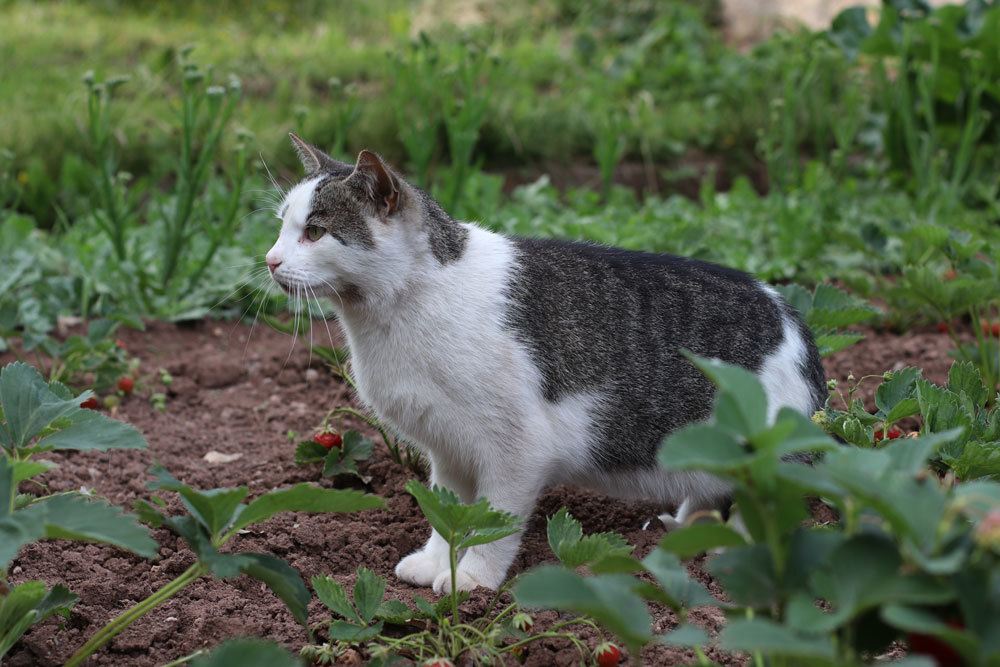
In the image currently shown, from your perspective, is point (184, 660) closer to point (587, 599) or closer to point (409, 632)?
point (409, 632)

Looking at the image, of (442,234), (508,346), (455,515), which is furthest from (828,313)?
(455,515)

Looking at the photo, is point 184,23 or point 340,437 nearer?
point 340,437

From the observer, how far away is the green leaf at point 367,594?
2066 mm

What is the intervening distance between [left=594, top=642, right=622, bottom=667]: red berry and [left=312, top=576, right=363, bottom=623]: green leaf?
0.44m

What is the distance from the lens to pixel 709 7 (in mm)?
8312

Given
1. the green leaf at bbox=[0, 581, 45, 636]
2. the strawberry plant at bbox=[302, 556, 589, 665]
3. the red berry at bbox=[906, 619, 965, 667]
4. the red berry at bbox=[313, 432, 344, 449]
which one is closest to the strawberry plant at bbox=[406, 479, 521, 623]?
the strawberry plant at bbox=[302, 556, 589, 665]

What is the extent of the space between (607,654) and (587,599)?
68 centimetres

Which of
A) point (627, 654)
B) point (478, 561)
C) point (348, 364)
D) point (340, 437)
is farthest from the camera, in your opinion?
point (348, 364)

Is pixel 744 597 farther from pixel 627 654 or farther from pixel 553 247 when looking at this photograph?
pixel 553 247

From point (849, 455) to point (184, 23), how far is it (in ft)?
25.9

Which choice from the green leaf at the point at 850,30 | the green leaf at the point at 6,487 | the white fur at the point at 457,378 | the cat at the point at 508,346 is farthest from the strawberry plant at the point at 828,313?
the green leaf at the point at 850,30

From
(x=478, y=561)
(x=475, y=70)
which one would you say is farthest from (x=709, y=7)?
(x=478, y=561)

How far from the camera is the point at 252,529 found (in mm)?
2688

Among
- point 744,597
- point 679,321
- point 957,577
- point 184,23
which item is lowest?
point 184,23
